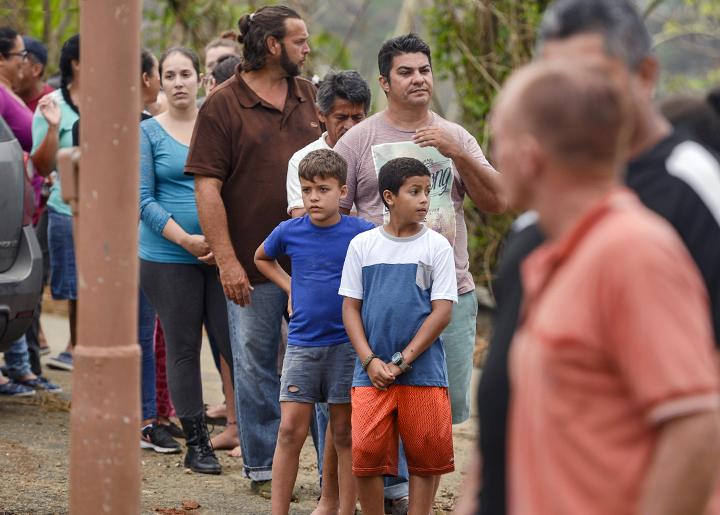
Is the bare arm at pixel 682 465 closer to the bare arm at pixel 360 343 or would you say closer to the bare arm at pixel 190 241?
the bare arm at pixel 360 343

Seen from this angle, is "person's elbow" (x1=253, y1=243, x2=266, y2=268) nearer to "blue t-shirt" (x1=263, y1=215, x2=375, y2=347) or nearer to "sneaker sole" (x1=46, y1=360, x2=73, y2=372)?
"blue t-shirt" (x1=263, y1=215, x2=375, y2=347)

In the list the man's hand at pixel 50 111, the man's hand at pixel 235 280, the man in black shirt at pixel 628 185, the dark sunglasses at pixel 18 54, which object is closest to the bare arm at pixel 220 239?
the man's hand at pixel 235 280

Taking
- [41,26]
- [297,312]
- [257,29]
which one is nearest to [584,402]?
[297,312]

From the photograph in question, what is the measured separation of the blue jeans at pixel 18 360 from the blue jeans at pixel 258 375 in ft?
8.44

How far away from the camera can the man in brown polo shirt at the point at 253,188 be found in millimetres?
5770

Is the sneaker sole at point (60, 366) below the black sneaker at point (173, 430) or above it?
above

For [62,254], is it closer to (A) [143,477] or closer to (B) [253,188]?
(A) [143,477]

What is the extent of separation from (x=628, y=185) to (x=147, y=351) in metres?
4.72

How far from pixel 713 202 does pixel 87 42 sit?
7.04 feet

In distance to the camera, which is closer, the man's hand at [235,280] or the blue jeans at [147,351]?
the man's hand at [235,280]

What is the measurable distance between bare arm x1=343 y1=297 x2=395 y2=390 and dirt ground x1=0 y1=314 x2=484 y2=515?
1122mm

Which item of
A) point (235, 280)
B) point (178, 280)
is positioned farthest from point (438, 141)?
point (178, 280)

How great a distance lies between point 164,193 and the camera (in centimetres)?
644

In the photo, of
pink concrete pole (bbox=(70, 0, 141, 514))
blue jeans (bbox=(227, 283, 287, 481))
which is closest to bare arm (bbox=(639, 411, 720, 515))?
pink concrete pole (bbox=(70, 0, 141, 514))
